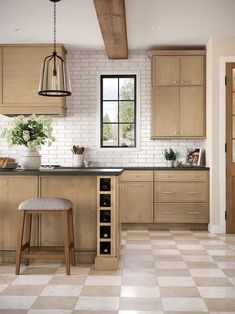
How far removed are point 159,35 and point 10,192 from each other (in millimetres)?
3246

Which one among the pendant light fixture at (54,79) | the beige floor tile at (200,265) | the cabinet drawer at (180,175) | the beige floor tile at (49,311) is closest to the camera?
the beige floor tile at (49,311)

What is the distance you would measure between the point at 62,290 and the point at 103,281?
433 millimetres

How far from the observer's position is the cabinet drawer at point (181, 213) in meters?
7.09

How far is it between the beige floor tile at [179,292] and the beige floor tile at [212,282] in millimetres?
170

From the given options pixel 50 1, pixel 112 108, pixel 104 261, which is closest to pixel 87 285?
pixel 104 261

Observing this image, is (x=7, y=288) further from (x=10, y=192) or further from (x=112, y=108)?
(x=112, y=108)

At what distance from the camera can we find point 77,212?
4.84 metres

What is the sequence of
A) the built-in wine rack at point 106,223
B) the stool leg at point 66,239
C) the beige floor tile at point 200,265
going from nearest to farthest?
the stool leg at point 66,239 → the built-in wine rack at point 106,223 → the beige floor tile at point 200,265

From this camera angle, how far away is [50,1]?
5324 millimetres

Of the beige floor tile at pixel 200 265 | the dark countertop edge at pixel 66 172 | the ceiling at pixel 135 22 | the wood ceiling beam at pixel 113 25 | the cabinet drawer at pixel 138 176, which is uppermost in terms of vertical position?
the ceiling at pixel 135 22

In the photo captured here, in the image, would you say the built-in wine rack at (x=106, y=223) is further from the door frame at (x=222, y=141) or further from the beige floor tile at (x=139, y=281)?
A: the door frame at (x=222, y=141)

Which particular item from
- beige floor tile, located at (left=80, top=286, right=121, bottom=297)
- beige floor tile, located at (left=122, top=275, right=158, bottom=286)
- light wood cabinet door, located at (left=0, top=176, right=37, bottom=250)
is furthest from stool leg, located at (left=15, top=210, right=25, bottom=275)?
beige floor tile, located at (left=122, top=275, right=158, bottom=286)

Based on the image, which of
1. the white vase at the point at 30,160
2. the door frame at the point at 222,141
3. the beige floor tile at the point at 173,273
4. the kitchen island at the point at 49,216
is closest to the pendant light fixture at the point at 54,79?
the white vase at the point at 30,160

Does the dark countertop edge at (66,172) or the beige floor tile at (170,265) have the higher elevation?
the dark countertop edge at (66,172)
